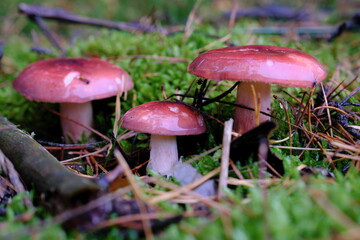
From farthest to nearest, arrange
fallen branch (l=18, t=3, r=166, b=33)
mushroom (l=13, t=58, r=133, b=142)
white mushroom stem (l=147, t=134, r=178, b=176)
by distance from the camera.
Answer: fallen branch (l=18, t=3, r=166, b=33) < mushroom (l=13, t=58, r=133, b=142) < white mushroom stem (l=147, t=134, r=178, b=176)

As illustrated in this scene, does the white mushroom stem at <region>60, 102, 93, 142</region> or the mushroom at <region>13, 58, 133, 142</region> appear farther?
the white mushroom stem at <region>60, 102, 93, 142</region>


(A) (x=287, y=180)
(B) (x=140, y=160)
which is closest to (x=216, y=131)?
(B) (x=140, y=160)

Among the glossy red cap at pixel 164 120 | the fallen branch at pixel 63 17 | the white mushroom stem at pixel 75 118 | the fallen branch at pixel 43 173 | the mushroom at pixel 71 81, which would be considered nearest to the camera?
the fallen branch at pixel 43 173

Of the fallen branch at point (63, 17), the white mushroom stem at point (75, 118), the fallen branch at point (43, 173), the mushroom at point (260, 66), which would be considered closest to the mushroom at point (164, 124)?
the mushroom at point (260, 66)

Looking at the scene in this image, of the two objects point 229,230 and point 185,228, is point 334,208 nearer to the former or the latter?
point 229,230

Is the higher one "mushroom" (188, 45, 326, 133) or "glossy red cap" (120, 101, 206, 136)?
"mushroom" (188, 45, 326, 133)

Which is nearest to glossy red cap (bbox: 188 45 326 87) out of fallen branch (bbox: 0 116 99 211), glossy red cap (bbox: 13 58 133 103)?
fallen branch (bbox: 0 116 99 211)

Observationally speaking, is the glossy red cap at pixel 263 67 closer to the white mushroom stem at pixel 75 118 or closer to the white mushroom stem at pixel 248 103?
the white mushroom stem at pixel 248 103

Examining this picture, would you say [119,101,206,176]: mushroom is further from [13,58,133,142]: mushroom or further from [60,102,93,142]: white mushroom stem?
[60,102,93,142]: white mushroom stem
